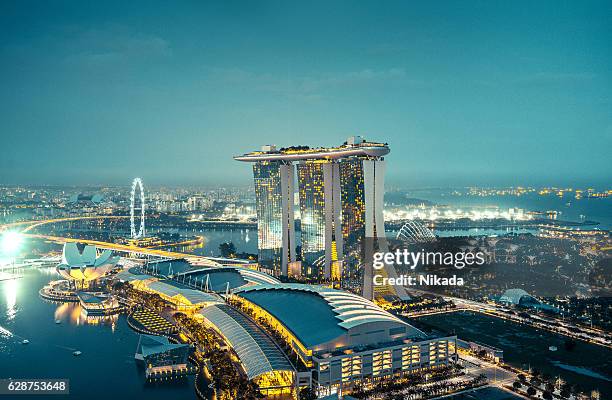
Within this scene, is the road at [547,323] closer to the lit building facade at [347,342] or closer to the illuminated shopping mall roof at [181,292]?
the lit building facade at [347,342]

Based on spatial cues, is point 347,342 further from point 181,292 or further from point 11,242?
point 11,242

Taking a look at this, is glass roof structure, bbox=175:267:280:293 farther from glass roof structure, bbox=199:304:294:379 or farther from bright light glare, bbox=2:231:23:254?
bright light glare, bbox=2:231:23:254

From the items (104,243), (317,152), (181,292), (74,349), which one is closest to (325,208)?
(317,152)

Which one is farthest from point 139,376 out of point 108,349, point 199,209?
point 199,209

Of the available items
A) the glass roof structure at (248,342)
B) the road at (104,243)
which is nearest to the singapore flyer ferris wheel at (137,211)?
the road at (104,243)

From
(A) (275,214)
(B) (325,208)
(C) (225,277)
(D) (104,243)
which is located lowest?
(C) (225,277)

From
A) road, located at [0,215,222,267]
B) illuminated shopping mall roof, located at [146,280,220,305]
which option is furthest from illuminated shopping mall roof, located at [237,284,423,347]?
road, located at [0,215,222,267]

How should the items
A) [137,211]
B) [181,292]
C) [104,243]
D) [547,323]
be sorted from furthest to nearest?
1. [137,211]
2. [104,243]
3. [181,292]
4. [547,323]
